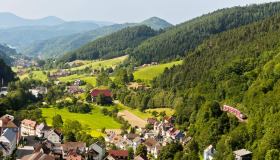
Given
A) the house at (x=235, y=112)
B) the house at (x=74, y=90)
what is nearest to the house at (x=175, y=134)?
the house at (x=235, y=112)

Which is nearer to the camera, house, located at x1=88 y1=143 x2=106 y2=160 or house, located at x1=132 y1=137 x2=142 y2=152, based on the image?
house, located at x1=88 y1=143 x2=106 y2=160

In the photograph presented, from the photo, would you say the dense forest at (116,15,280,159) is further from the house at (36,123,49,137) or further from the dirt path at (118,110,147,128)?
the house at (36,123,49,137)

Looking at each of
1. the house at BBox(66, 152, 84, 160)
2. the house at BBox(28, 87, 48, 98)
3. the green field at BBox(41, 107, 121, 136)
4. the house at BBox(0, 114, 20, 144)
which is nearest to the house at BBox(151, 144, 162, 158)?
the house at BBox(66, 152, 84, 160)

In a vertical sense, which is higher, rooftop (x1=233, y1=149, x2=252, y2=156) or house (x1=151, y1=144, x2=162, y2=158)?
rooftop (x1=233, y1=149, x2=252, y2=156)

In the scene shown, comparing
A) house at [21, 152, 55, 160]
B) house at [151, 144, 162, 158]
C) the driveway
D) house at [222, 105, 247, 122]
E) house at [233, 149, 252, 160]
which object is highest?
house at [222, 105, 247, 122]

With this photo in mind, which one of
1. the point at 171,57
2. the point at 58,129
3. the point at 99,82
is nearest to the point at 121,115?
the point at 58,129

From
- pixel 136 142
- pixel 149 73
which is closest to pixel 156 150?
pixel 136 142

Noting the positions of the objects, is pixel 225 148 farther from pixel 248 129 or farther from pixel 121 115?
pixel 121 115
